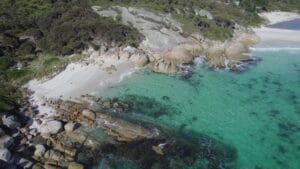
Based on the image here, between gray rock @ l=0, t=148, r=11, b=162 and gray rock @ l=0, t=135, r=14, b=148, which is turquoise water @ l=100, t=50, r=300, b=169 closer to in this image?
gray rock @ l=0, t=135, r=14, b=148

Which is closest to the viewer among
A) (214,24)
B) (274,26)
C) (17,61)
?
(17,61)

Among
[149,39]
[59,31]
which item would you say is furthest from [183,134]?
[59,31]

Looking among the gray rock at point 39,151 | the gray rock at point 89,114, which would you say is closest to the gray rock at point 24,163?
the gray rock at point 39,151

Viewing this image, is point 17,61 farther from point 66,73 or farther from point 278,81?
point 278,81

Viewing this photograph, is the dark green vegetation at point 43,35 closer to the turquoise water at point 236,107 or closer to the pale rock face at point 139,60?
the pale rock face at point 139,60

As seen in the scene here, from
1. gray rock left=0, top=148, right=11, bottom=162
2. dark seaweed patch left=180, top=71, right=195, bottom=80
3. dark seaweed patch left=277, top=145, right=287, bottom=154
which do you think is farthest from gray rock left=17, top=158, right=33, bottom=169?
dark seaweed patch left=180, top=71, right=195, bottom=80
